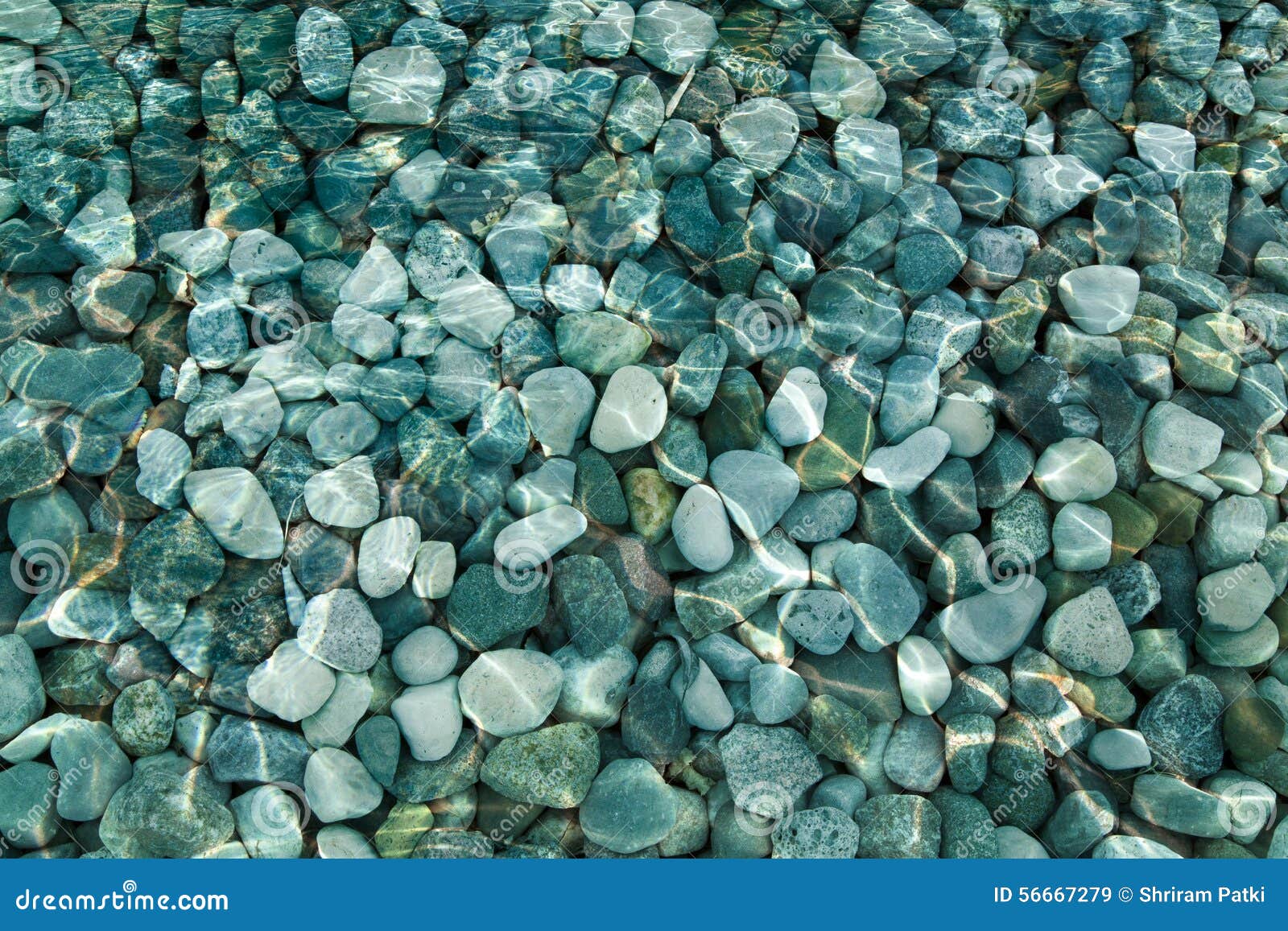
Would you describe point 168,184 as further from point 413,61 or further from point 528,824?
point 528,824

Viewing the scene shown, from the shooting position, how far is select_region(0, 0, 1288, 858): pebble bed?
7.47ft

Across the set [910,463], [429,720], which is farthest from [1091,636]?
[429,720]

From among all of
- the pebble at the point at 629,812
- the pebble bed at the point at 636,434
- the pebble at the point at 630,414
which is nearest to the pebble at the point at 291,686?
the pebble bed at the point at 636,434

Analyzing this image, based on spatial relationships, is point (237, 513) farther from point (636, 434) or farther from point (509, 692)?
point (636, 434)

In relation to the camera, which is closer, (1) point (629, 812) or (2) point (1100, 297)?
(1) point (629, 812)

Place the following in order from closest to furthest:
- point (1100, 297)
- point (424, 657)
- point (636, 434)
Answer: point (424, 657) → point (636, 434) → point (1100, 297)

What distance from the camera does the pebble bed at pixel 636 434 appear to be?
2.28 meters

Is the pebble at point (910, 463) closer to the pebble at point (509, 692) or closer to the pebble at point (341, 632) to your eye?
the pebble at point (509, 692)

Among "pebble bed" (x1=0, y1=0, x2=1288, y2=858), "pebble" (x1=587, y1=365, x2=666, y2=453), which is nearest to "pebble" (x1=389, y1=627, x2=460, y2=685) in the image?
"pebble bed" (x1=0, y1=0, x2=1288, y2=858)

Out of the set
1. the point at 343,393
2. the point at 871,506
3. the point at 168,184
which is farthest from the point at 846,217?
the point at 168,184

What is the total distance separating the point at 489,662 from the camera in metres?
2.32

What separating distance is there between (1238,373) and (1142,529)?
60 cm

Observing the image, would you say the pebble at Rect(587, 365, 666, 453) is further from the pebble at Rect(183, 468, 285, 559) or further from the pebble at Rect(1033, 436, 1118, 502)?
the pebble at Rect(1033, 436, 1118, 502)

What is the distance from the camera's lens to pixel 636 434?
2.46 m
